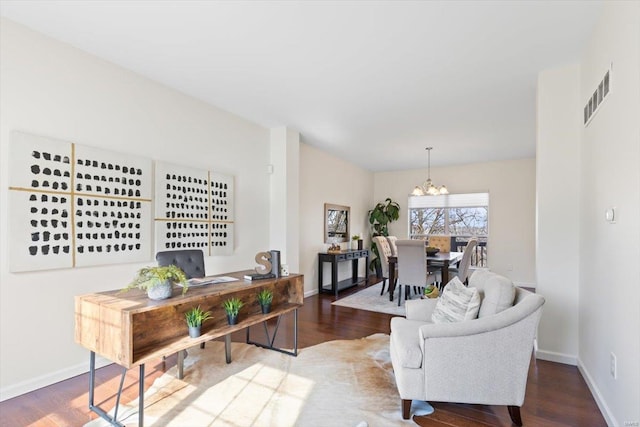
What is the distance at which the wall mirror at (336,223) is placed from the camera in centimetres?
615

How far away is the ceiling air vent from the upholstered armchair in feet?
4.75

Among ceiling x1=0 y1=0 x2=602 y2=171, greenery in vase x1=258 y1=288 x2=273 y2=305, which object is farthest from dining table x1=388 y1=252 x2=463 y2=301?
greenery in vase x1=258 y1=288 x2=273 y2=305

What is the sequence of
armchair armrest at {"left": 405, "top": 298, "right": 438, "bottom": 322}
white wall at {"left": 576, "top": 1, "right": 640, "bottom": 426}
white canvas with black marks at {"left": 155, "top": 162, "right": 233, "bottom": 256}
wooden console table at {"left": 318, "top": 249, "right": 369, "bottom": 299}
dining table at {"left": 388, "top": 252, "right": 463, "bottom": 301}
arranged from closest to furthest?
white wall at {"left": 576, "top": 1, "right": 640, "bottom": 426}
armchair armrest at {"left": 405, "top": 298, "right": 438, "bottom": 322}
white canvas with black marks at {"left": 155, "top": 162, "right": 233, "bottom": 256}
dining table at {"left": 388, "top": 252, "right": 463, "bottom": 301}
wooden console table at {"left": 318, "top": 249, "right": 369, "bottom": 299}

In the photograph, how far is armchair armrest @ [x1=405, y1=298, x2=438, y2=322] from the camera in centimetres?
262

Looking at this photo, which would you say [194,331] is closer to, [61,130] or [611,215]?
[61,130]

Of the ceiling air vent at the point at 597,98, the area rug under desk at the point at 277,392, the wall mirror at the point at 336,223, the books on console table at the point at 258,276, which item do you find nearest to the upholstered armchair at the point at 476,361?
the area rug under desk at the point at 277,392

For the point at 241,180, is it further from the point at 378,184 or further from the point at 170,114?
the point at 378,184

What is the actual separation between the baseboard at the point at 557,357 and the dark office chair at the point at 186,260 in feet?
10.7

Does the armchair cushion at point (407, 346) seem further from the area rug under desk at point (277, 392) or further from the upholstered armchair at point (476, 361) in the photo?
the area rug under desk at point (277, 392)

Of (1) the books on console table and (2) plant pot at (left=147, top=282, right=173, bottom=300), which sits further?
(1) the books on console table

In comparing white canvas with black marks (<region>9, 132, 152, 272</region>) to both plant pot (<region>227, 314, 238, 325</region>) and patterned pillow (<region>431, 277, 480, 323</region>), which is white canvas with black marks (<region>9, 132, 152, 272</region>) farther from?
patterned pillow (<region>431, 277, 480, 323</region>)

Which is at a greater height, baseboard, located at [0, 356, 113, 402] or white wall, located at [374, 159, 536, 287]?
white wall, located at [374, 159, 536, 287]

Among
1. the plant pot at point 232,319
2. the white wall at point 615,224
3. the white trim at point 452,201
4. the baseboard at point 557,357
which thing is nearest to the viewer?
the white wall at point 615,224

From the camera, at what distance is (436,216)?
7.48m
